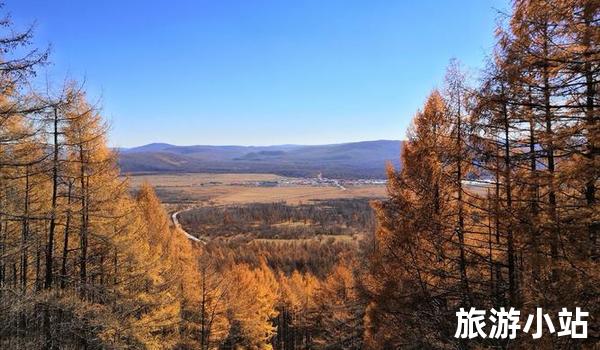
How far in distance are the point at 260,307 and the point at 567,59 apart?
32182 millimetres

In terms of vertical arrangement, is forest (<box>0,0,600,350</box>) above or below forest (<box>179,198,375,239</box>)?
above

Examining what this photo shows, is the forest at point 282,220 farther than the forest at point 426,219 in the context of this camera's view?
Yes

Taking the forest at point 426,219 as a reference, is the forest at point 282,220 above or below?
below

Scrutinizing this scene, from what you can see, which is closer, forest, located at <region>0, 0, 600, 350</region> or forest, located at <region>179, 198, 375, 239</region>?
forest, located at <region>0, 0, 600, 350</region>

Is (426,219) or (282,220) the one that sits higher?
(426,219)

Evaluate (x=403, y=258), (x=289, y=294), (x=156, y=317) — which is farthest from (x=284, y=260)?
(x=403, y=258)

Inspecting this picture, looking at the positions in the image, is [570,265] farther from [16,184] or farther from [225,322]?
[225,322]

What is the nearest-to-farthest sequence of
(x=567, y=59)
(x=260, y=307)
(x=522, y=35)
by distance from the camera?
(x=567, y=59) < (x=522, y=35) < (x=260, y=307)

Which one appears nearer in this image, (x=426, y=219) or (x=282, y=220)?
(x=426, y=219)

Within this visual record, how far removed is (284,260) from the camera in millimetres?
86875

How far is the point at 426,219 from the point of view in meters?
10.7

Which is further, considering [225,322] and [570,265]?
[225,322]

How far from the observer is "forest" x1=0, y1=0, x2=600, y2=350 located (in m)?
6.08

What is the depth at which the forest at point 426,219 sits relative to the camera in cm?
608
